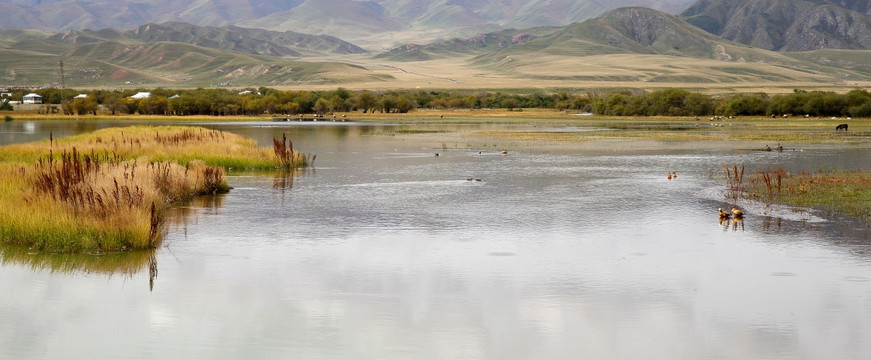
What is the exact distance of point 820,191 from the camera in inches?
1151

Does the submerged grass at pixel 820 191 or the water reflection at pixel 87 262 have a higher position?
the submerged grass at pixel 820 191

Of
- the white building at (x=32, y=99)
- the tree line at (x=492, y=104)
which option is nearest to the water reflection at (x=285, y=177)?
the tree line at (x=492, y=104)

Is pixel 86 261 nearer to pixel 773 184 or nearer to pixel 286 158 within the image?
pixel 286 158

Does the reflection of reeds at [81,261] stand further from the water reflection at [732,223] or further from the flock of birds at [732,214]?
the flock of birds at [732,214]

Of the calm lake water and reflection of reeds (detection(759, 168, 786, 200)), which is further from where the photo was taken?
reflection of reeds (detection(759, 168, 786, 200))

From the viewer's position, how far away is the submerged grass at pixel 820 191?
26.1 metres

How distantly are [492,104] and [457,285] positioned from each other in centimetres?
13609

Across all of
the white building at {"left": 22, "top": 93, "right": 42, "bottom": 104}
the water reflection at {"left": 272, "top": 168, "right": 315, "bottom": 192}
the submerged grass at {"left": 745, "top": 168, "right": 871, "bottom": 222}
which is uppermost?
the white building at {"left": 22, "top": 93, "right": 42, "bottom": 104}

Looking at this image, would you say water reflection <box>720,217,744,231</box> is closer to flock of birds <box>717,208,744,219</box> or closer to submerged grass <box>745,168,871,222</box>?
flock of birds <box>717,208,744,219</box>

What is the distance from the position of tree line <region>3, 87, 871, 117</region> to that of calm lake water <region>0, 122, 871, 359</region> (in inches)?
3285

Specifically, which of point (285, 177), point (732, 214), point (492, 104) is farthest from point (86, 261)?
point (492, 104)

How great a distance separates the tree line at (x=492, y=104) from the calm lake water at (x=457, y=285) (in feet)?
274

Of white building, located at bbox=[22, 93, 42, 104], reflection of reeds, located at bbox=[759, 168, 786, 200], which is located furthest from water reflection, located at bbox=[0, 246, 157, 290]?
white building, located at bbox=[22, 93, 42, 104]

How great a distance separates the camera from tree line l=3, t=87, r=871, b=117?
344ft
